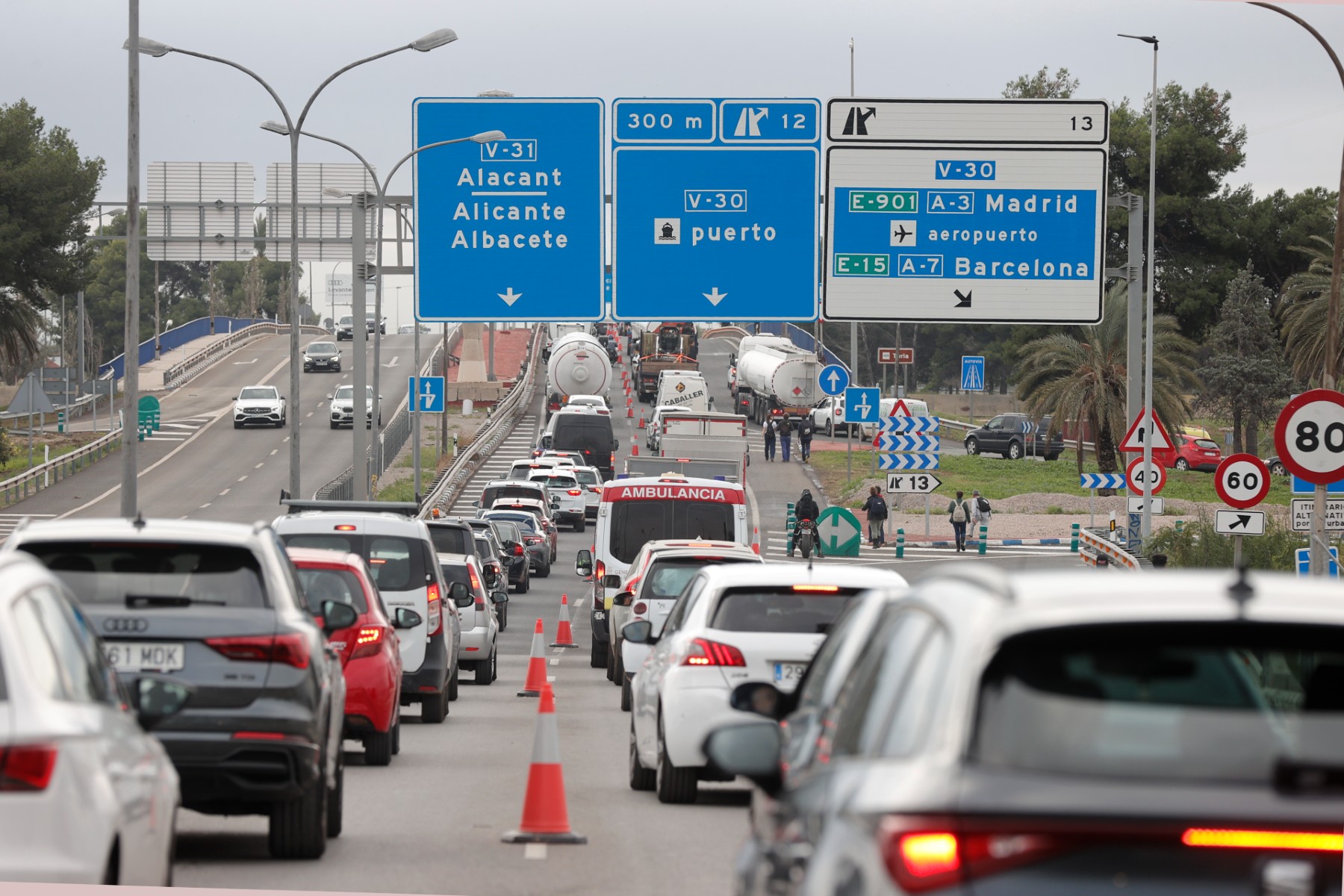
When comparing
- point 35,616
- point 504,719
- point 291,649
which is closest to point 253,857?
point 291,649

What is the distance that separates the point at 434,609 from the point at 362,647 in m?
4.02

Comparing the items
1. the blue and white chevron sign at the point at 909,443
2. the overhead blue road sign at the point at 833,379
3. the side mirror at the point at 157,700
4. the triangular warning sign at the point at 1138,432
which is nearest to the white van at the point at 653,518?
the triangular warning sign at the point at 1138,432

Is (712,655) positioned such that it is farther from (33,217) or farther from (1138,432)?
(33,217)

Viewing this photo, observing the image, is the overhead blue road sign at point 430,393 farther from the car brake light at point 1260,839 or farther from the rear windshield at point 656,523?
the car brake light at point 1260,839

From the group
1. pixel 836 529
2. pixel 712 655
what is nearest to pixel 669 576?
pixel 712 655

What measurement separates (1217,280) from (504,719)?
7017 centimetres

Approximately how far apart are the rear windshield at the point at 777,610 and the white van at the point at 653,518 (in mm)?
15094

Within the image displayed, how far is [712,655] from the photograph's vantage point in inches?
496

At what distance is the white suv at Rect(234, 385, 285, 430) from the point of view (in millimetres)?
78562

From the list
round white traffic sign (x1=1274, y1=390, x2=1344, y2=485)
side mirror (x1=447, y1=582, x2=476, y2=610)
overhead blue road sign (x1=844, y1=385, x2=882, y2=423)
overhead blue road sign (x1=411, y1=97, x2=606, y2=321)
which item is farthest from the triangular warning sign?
overhead blue road sign (x1=844, y1=385, x2=882, y2=423)

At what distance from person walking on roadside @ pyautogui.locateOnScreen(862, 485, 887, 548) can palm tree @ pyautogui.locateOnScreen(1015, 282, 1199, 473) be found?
14468 millimetres

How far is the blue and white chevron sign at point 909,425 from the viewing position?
142 feet

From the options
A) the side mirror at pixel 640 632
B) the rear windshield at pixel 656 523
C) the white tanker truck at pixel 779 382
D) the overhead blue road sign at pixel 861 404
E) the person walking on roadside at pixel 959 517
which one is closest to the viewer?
the side mirror at pixel 640 632

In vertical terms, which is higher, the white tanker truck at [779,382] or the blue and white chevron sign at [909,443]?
the white tanker truck at [779,382]
